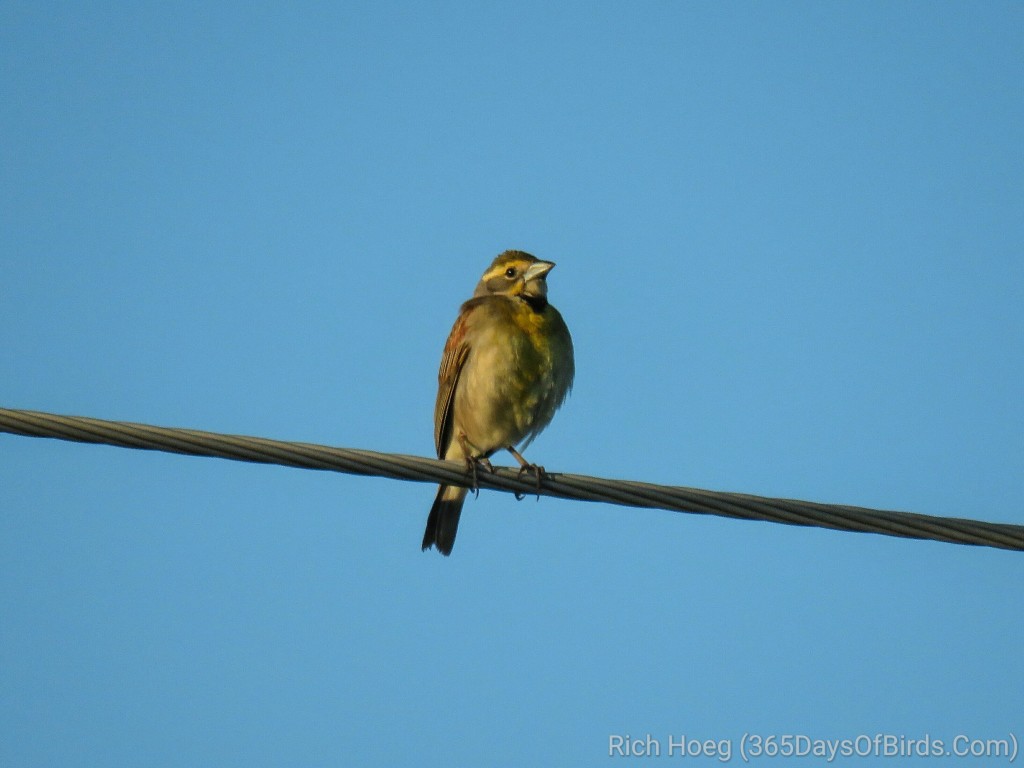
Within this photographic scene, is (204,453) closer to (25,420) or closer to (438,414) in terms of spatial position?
(25,420)

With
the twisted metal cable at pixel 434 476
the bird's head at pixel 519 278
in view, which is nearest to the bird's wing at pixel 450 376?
the bird's head at pixel 519 278

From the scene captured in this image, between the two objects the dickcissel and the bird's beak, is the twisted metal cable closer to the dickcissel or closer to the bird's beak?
the dickcissel

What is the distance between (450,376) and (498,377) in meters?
0.49

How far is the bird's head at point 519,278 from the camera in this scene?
8.72 metres

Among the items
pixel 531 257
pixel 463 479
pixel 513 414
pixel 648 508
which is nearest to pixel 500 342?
pixel 513 414

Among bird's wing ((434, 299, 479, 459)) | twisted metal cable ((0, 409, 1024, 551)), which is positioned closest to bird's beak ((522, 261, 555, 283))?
bird's wing ((434, 299, 479, 459))

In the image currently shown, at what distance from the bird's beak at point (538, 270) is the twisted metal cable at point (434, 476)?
3.57 metres

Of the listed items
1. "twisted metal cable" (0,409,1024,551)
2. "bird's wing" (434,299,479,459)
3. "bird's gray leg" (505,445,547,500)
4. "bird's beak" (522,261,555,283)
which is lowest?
"twisted metal cable" (0,409,1024,551)

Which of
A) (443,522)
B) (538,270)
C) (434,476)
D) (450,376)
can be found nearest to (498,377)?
(450,376)

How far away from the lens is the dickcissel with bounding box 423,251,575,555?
26.5ft

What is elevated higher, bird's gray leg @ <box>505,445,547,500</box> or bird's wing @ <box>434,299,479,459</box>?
bird's wing @ <box>434,299,479,459</box>

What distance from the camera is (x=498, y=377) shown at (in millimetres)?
8047

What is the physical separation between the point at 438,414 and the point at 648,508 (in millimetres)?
3637

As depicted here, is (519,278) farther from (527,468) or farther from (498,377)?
(527,468)
